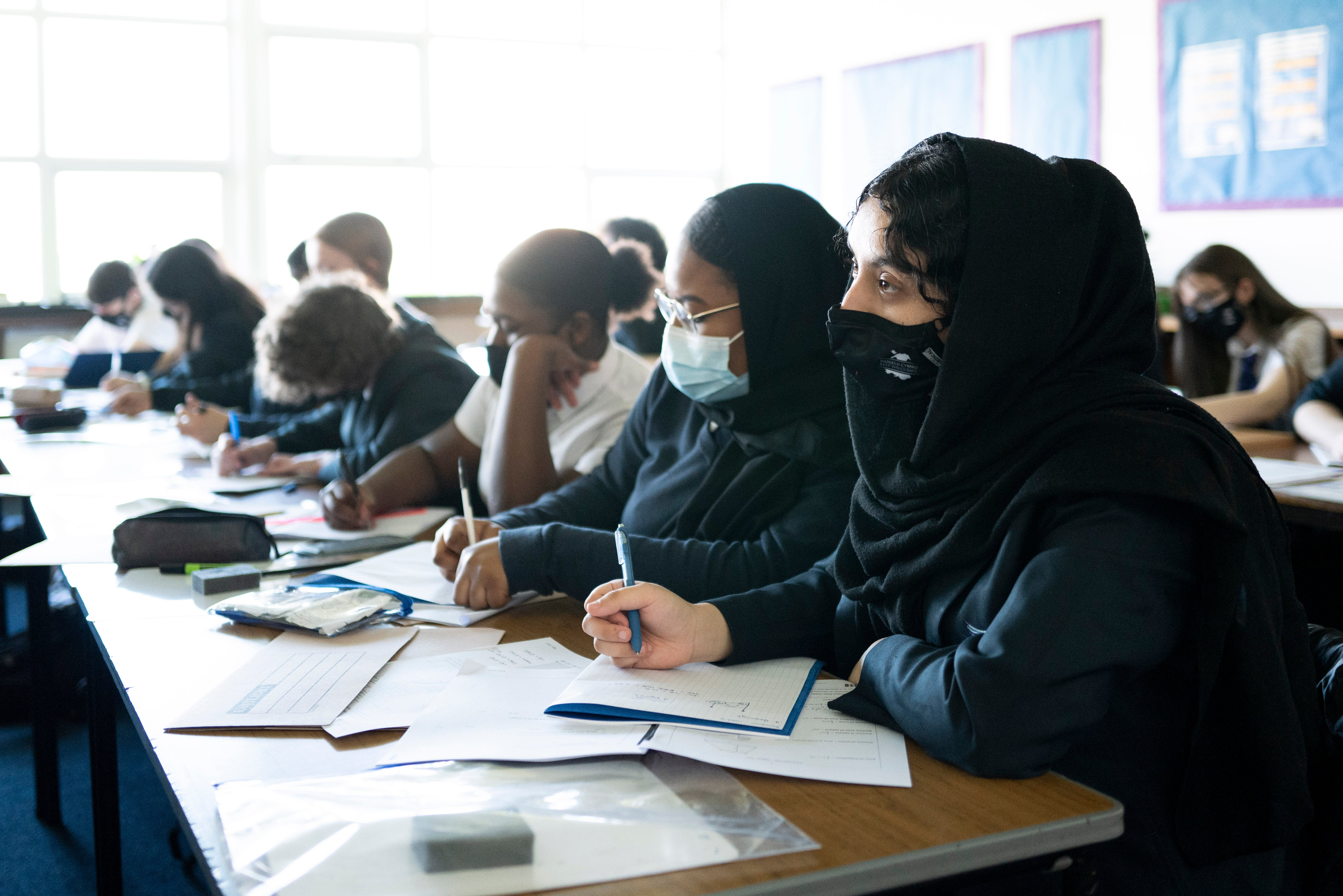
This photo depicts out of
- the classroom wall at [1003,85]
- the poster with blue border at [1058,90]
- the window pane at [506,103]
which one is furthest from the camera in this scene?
the window pane at [506,103]

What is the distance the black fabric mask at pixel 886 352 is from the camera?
1156mm

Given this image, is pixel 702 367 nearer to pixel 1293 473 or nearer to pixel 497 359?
pixel 497 359

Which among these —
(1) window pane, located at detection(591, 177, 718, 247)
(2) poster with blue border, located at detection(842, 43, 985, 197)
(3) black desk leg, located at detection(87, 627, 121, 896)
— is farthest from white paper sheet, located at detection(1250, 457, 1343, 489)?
(1) window pane, located at detection(591, 177, 718, 247)

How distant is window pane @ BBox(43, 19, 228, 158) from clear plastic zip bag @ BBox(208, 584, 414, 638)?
20.8ft

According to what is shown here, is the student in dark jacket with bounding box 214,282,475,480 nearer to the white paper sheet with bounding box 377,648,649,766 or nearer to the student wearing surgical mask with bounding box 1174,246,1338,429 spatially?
the white paper sheet with bounding box 377,648,649,766

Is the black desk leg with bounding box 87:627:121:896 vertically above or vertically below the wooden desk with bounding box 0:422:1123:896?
below

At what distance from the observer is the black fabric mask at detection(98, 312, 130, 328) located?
591 centimetres

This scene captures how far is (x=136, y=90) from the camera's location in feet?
22.4

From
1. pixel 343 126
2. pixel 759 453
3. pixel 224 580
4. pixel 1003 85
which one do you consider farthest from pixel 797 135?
pixel 224 580

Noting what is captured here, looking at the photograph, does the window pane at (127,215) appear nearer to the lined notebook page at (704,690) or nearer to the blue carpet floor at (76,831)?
the blue carpet floor at (76,831)

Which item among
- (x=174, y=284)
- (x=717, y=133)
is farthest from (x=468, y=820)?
(x=717, y=133)

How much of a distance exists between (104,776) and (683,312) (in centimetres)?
118

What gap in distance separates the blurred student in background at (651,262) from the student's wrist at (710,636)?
2172 mm

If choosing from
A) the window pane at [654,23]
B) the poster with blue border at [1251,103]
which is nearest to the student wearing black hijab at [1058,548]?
the poster with blue border at [1251,103]
